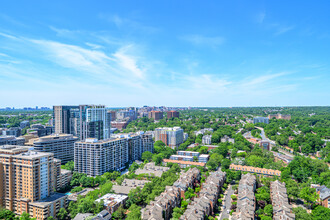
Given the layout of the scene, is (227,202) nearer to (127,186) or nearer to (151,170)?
(127,186)

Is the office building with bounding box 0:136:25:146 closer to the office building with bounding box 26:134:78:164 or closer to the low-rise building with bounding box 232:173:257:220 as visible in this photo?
the office building with bounding box 26:134:78:164

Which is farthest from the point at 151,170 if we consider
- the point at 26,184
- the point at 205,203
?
the point at 26,184

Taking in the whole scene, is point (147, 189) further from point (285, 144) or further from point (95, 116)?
point (285, 144)

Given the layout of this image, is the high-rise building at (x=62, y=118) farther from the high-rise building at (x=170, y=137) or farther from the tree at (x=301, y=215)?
the tree at (x=301, y=215)

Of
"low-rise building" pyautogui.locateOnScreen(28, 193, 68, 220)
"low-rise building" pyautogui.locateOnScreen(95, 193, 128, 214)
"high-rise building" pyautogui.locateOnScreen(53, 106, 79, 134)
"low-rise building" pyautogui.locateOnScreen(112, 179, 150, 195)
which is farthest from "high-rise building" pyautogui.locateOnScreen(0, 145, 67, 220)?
"high-rise building" pyautogui.locateOnScreen(53, 106, 79, 134)

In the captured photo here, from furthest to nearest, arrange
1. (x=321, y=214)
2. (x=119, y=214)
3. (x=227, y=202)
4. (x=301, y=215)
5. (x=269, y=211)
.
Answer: (x=227, y=202) → (x=119, y=214) → (x=269, y=211) → (x=301, y=215) → (x=321, y=214)

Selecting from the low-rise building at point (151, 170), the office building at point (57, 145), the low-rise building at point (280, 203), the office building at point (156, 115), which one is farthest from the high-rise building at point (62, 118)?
the office building at point (156, 115)
